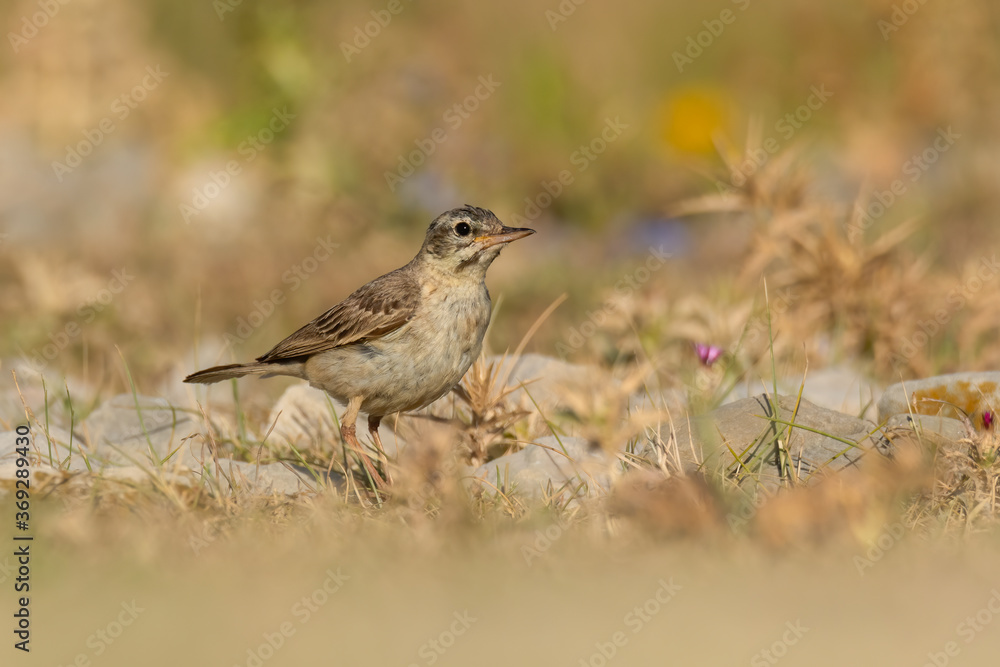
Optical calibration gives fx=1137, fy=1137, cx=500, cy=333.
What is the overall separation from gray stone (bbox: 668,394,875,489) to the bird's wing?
1.29 metres

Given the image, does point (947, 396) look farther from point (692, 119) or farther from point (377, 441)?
point (692, 119)

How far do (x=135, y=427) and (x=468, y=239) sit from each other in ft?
6.76

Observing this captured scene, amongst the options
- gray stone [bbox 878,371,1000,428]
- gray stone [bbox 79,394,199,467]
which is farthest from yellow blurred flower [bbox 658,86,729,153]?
gray stone [bbox 79,394,199,467]

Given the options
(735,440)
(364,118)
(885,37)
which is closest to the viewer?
(735,440)

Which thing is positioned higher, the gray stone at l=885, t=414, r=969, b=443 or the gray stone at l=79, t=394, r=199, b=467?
the gray stone at l=79, t=394, r=199, b=467

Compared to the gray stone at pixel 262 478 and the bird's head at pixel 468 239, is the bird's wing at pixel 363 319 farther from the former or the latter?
the gray stone at pixel 262 478

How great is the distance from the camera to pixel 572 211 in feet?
38.7

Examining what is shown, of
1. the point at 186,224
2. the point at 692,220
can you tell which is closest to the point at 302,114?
the point at 186,224

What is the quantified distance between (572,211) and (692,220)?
4.20 ft

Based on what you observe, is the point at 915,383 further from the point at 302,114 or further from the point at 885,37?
the point at 885,37

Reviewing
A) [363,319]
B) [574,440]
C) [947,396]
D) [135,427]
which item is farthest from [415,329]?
[947,396]

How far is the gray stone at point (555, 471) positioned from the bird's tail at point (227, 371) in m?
Result: 1.32

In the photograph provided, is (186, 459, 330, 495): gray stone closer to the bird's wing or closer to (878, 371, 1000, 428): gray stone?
the bird's wing

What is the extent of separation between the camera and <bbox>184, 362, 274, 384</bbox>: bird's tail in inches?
216
